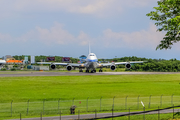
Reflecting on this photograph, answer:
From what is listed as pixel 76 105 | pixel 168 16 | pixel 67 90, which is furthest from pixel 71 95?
pixel 168 16

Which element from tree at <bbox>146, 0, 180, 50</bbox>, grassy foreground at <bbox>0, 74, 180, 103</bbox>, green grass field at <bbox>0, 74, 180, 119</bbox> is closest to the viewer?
tree at <bbox>146, 0, 180, 50</bbox>

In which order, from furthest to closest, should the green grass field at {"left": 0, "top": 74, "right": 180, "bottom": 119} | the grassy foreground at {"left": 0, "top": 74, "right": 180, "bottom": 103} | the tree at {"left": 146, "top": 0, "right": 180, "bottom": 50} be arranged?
the grassy foreground at {"left": 0, "top": 74, "right": 180, "bottom": 103}
the green grass field at {"left": 0, "top": 74, "right": 180, "bottom": 119}
the tree at {"left": 146, "top": 0, "right": 180, "bottom": 50}

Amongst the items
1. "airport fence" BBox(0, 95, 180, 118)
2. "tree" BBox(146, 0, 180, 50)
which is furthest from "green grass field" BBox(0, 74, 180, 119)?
"tree" BBox(146, 0, 180, 50)

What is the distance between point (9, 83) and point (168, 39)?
184 ft

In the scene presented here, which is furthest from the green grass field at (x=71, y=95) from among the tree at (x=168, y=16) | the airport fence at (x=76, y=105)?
the tree at (x=168, y=16)

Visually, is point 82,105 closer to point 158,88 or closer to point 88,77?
point 158,88

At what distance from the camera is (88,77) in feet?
305

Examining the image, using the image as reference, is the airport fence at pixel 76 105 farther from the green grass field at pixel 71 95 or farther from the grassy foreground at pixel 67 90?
the grassy foreground at pixel 67 90

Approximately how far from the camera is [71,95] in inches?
2491

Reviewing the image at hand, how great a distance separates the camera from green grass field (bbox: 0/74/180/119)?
48662 mm

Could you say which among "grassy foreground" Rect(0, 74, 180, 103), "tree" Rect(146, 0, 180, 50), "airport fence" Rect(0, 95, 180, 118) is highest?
"tree" Rect(146, 0, 180, 50)

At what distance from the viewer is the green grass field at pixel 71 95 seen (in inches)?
1916

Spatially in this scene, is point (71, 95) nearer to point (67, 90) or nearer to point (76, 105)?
point (67, 90)

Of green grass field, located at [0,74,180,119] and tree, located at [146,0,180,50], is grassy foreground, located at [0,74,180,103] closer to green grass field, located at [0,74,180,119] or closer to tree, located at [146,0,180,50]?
green grass field, located at [0,74,180,119]
